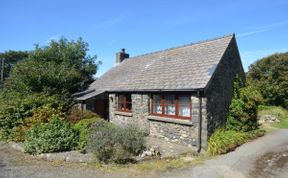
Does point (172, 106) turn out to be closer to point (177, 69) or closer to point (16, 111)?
point (177, 69)

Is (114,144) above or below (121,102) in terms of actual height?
below

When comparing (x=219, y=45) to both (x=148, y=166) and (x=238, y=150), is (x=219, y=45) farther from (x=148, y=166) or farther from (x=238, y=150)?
(x=148, y=166)

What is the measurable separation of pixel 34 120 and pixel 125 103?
6056 millimetres

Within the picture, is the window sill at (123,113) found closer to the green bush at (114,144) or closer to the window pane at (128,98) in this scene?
the window pane at (128,98)

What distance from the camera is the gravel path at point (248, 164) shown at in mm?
8477

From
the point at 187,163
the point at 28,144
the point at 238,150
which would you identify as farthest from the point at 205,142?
the point at 28,144

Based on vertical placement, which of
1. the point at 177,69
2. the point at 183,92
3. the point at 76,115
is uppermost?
the point at 177,69

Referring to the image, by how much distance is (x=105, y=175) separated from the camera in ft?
27.3

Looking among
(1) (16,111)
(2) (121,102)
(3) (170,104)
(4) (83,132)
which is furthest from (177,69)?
(1) (16,111)

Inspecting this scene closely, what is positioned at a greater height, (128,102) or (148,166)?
(128,102)

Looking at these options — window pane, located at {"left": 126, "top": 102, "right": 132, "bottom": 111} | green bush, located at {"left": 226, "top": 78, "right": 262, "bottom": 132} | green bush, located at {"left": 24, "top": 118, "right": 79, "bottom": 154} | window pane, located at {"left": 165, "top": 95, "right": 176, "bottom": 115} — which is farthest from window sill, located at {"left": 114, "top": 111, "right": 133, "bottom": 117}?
green bush, located at {"left": 226, "top": 78, "right": 262, "bottom": 132}

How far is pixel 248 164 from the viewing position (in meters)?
9.48

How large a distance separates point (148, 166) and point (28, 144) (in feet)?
19.2

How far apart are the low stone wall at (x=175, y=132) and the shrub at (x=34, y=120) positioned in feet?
19.2
